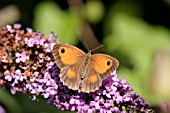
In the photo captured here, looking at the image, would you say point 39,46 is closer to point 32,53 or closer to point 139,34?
point 32,53

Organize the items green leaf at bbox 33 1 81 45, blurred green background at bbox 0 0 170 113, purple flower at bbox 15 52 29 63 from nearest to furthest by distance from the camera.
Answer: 1. purple flower at bbox 15 52 29 63
2. blurred green background at bbox 0 0 170 113
3. green leaf at bbox 33 1 81 45

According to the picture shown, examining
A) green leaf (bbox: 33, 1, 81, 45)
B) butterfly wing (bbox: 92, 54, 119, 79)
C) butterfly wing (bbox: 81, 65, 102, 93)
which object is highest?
green leaf (bbox: 33, 1, 81, 45)

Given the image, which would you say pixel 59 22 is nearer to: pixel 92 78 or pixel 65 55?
pixel 65 55

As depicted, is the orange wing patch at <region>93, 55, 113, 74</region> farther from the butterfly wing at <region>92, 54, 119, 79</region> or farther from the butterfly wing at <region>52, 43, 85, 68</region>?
the butterfly wing at <region>52, 43, 85, 68</region>

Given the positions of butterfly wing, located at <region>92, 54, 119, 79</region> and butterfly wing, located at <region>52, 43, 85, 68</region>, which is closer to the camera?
butterfly wing, located at <region>92, 54, 119, 79</region>

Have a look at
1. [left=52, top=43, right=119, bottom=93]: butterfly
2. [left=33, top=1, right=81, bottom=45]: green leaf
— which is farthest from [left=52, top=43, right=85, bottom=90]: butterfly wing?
[left=33, top=1, right=81, bottom=45]: green leaf

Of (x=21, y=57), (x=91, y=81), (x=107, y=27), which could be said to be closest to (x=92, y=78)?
(x=91, y=81)

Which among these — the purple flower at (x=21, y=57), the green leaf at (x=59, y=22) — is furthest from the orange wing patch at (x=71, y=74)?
the green leaf at (x=59, y=22)
